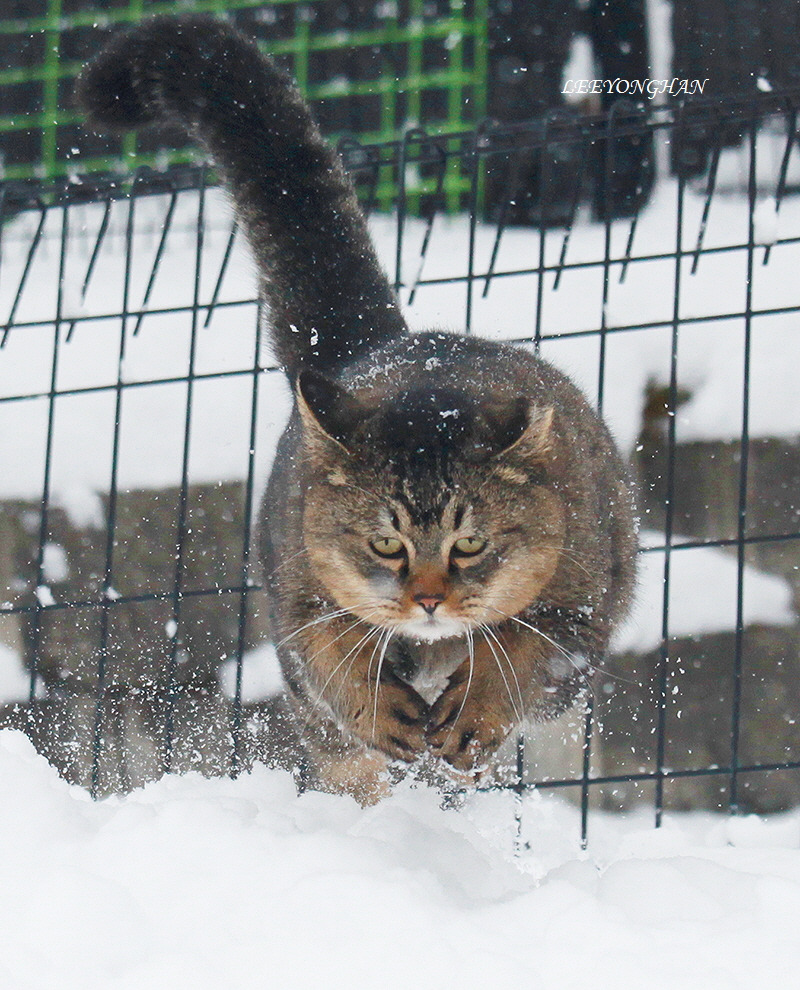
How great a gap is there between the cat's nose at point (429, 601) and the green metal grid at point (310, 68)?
344 cm

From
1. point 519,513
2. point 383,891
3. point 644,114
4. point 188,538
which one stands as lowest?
point 188,538

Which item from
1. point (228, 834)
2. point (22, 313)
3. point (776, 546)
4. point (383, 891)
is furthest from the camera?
point (22, 313)

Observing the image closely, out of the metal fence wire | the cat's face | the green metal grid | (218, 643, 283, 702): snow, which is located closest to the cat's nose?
the cat's face

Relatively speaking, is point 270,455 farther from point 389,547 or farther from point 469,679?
point 469,679

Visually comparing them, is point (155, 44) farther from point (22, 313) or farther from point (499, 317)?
point (22, 313)

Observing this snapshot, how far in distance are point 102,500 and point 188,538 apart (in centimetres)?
29

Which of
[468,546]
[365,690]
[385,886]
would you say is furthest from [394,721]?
[385,886]

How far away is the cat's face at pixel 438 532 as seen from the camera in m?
2.16

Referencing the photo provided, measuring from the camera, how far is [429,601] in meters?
2.12

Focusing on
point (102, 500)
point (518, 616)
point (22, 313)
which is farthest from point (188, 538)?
point (518, 616)

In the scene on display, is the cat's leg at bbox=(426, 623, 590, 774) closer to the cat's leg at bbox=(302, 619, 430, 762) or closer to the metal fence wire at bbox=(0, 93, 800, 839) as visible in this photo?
the cat's leg at bbox=(302, 619, 430, 762)

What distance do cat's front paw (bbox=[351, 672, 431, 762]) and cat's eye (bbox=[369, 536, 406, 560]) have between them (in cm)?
22

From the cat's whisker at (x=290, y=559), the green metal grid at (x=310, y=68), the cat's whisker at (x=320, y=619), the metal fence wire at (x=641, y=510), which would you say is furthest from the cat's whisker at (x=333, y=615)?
the green metal grid at (x=310, y=68)

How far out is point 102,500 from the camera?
386 cm
